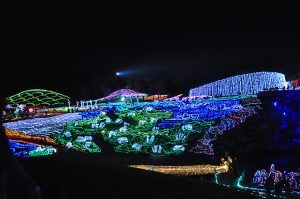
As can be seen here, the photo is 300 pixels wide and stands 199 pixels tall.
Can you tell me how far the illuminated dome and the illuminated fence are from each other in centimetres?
947

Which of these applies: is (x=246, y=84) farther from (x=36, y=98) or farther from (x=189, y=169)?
(x=189, y=169)

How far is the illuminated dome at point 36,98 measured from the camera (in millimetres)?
19500

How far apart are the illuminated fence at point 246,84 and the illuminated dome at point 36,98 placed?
9472 millimetres

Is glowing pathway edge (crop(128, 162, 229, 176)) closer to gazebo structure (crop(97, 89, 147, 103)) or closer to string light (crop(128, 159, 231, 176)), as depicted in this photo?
string light (crop(128, 159, 231, 176))

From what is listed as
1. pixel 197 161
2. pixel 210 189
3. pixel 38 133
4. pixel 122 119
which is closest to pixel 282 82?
pixel 122 119

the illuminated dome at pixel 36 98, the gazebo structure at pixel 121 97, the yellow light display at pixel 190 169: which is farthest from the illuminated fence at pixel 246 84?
the yellow light display at pixel 190 169

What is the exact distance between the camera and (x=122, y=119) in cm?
1867

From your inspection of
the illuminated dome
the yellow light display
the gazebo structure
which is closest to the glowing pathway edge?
the yellow light display

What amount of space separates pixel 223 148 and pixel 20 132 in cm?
797

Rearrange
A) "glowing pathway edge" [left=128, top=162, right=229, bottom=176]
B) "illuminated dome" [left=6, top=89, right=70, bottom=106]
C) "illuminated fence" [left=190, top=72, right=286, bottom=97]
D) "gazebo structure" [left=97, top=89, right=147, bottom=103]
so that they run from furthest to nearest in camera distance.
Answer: "gazebo structure" [left=97, top=89, right=147, bottom=103] < "illuminated fence" [left=190, top=72, right=286, bottom=97] < "illuminated dome" [left=6, top=89, right=70, bottom=106] < "glowing pathway edge" [left=128, top=162, right=229, bottom=176]

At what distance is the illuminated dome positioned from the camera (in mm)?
19500

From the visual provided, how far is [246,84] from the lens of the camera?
22.7 metres

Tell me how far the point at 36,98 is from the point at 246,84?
12093 mm

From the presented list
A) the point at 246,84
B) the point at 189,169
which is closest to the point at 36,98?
the point at 246,84
